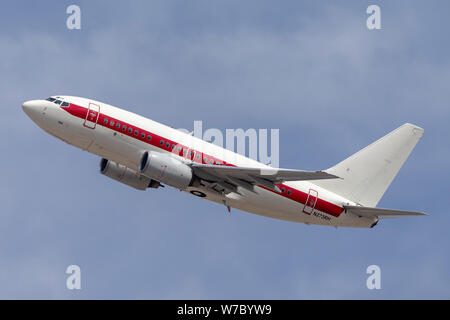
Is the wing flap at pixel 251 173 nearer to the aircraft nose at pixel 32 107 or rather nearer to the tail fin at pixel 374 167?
the tail fin at pixel 374 167

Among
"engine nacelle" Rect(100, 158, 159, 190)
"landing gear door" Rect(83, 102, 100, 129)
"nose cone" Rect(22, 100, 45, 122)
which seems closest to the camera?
"landing gear door" Rect(83, 102, 100, 129)

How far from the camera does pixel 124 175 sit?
203 ft

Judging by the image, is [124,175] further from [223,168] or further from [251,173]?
[251,173]

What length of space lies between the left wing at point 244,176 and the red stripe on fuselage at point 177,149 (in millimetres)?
1052

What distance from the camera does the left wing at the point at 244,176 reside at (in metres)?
55.0

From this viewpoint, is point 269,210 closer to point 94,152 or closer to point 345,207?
point 345,207

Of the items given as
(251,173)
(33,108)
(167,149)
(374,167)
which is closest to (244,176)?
(251,173)

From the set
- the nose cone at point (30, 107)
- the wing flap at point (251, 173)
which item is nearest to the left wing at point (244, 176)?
the wing flap at point (251, 173)

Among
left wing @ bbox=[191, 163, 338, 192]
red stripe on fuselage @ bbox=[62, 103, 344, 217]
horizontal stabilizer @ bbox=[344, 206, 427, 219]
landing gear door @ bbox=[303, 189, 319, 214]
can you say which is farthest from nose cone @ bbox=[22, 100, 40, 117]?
horizontal stabilizer @ bbox=[344, 206, 427, 219]

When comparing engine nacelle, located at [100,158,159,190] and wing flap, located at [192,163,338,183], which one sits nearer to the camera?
wing flap, located at [192,163,338,183]

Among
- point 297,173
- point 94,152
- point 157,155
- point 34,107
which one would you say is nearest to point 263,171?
point 297,173

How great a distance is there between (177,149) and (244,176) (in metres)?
5.31

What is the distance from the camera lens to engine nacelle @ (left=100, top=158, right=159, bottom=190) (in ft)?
203

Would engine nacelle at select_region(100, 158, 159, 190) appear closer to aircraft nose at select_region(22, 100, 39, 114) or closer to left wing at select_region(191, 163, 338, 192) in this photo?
left wing at select_region(191, 163, 338, 192)
